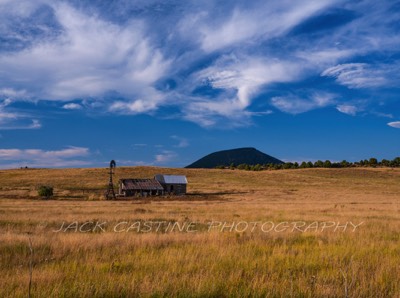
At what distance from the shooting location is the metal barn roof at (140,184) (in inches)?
2606

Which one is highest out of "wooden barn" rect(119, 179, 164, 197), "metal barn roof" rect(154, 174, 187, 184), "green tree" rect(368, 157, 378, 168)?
"green tree" rect(368, 157, 378, 168)

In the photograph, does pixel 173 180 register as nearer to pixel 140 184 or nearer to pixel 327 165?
pixel 140 184

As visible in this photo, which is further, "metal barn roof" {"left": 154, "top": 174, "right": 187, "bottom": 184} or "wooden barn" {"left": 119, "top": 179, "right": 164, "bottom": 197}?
"metal barn roof" {"left": 154, "top": 174, "right": 187, "bottom": 184}

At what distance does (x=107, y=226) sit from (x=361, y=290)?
12417 mm

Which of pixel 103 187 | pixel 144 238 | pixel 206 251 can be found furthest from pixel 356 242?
pixel 103 187

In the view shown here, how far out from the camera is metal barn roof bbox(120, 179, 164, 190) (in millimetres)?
66188

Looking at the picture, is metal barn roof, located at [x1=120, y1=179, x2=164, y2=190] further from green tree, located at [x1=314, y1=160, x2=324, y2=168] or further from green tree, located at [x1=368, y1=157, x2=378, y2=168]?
green tree, located at [x1=368, y1=157, x2=378, y2=168]

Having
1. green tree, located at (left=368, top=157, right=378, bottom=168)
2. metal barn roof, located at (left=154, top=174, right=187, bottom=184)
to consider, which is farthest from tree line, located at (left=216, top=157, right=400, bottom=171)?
metal barn roof, located at (left=154, top=174, right=187, bottom=184)

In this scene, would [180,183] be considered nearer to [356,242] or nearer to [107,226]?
[107,226]

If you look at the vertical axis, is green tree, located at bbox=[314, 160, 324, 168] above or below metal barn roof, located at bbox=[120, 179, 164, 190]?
above

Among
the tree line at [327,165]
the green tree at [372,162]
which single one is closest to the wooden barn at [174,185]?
the tree line at [327,165]

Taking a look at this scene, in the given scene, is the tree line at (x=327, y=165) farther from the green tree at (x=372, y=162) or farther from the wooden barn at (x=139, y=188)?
the wooden barn at (x=139, y=188)

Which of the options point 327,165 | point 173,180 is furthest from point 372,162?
point 173,180

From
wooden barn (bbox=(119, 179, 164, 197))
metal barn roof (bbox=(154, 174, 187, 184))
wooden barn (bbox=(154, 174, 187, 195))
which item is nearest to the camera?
wooden barn (bbox=(119, 179, 164, 197))
